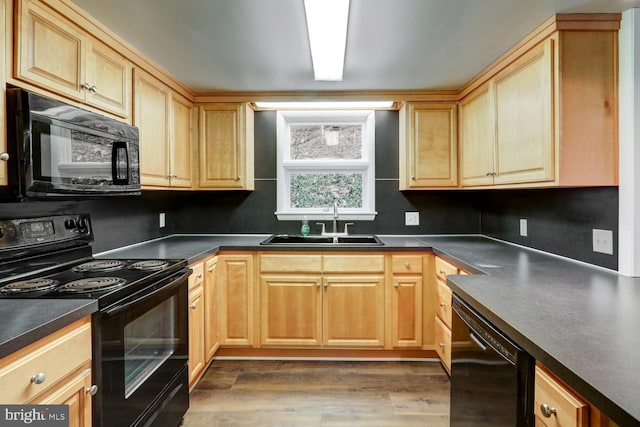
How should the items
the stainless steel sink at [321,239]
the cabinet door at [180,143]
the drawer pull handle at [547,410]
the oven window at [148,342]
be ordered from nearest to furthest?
1. the drawer pull handle at [547,410]
2. the oven window at [148,342]
3. the cabinet door at [180,143]
4. the stainless steel sink at [321,239]

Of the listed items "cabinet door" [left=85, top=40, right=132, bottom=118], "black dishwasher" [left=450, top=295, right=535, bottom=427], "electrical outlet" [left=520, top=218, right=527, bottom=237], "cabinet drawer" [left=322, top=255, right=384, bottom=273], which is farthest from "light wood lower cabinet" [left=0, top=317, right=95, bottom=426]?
"electrical outlet" [left=520, top=218, right=527, bottom=237]

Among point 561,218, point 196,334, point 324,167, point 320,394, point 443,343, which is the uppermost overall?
point 324,167

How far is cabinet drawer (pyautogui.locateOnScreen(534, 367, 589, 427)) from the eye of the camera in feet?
2.64

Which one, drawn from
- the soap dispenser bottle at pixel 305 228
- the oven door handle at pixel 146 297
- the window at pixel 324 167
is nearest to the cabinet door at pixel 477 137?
the window at pixel 324 167

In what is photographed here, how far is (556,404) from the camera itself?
89 cm

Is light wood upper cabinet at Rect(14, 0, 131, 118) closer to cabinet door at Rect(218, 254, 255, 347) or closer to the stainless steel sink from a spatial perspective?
cabinet door at Rect(218, 254, 255, 347)

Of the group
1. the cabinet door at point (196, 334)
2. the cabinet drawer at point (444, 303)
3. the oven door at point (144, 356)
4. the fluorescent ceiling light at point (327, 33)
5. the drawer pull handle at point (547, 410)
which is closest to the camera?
the drawer pull handle at point (547, 410)

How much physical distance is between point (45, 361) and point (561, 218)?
252cm

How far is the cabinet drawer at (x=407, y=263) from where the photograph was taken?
264 cm

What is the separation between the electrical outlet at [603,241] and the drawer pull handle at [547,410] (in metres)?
1.20

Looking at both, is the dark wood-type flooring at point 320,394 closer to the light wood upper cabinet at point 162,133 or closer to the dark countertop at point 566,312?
the dark countertop at point 566,312

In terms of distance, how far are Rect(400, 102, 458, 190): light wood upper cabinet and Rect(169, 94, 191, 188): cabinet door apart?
5.81 ft

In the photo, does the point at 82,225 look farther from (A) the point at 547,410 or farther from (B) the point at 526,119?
(B) the point at 526,119

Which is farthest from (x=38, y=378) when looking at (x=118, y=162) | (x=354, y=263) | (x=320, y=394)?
(x=354, y=263)
